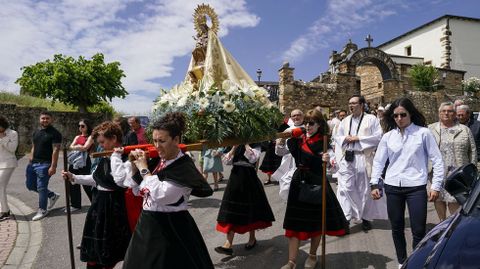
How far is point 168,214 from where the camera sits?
323 centimetres

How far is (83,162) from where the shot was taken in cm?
786

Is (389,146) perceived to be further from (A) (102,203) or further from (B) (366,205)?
(A) (102,203)

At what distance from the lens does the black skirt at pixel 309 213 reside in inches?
184

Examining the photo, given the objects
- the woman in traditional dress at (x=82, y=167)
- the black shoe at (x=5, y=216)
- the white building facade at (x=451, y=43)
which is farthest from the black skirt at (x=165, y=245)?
the white building facade at (x=451, y=43)

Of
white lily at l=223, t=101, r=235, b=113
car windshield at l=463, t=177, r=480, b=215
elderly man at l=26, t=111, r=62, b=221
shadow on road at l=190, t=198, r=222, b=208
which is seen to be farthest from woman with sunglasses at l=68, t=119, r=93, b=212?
car windshield at l=463, t=177, r=480, b=215

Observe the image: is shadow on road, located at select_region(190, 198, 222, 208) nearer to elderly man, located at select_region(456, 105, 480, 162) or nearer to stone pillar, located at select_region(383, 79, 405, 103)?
elderly man, located at select_region(456, 105, 480, 162)

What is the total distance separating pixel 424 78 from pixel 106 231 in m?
30.9

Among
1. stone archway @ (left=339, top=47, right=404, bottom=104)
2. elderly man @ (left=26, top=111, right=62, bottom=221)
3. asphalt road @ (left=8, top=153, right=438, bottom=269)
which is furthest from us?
stone archway @ (left=339, top=47, right=404, bottom=104)

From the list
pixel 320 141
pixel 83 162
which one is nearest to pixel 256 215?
pixel 320 141

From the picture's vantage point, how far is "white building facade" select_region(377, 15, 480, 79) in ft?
137

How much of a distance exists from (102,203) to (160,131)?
1.42 m

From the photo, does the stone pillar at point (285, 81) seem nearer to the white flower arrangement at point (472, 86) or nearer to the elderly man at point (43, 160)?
the elderly man at point (43, 160)

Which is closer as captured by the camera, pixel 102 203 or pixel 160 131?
pixel 160 131

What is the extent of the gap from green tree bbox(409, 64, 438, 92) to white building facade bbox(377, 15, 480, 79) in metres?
12.2
